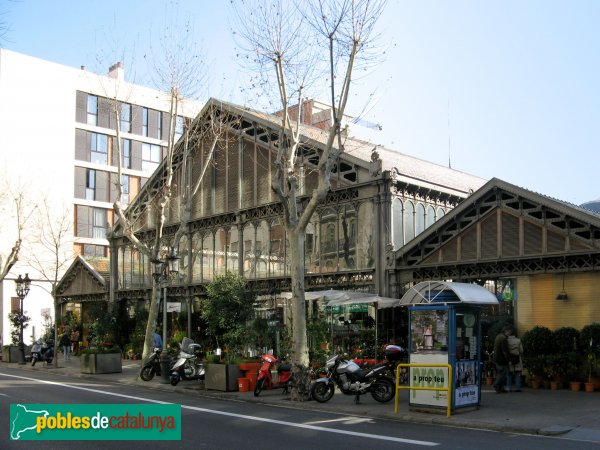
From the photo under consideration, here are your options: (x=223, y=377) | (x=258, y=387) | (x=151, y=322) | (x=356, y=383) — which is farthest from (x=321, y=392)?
(x=151, y=322)

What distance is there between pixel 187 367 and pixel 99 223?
35.5m

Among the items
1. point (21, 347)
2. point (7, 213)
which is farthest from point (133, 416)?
point (7, 213)

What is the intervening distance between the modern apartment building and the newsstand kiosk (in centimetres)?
3643

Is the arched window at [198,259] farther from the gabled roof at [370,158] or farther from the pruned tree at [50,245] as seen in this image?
the pruned tree at [50,245]

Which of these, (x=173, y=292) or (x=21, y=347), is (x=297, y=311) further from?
(x=21, y=347)

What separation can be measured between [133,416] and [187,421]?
1124mm

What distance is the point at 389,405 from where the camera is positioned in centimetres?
1672

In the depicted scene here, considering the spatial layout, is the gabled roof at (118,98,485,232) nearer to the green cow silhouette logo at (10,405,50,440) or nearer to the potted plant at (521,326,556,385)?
the potted plant at (521,326,556,385)

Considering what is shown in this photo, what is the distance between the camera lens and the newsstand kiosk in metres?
15.1

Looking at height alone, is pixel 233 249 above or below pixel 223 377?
above

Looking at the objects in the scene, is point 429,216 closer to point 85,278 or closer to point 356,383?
point 356,383

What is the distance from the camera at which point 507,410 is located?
50.4ft

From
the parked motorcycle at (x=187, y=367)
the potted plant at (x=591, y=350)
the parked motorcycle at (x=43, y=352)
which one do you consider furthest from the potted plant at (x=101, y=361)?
the potted plant at (x=591, y=350)

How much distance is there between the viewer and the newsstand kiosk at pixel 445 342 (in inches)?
595
